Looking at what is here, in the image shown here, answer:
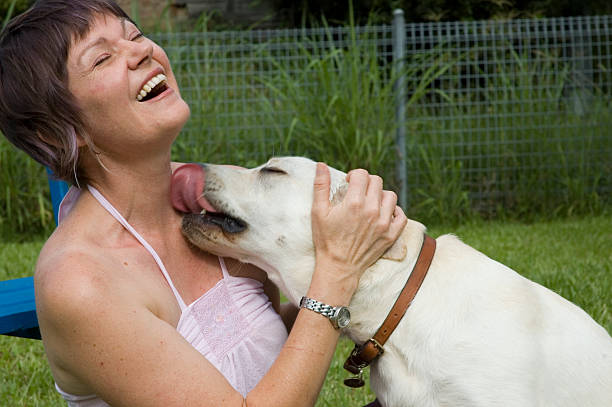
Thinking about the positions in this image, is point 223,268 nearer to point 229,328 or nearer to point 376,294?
point 229,328

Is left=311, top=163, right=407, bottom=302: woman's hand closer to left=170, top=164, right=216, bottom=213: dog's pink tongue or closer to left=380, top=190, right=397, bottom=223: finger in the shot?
left=380, top=190, right=397, bottom=223: finger

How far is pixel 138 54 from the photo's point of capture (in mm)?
2033

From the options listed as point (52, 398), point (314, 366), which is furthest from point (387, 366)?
point (52, 398)

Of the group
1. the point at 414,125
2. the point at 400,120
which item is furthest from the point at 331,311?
the point at 414,125

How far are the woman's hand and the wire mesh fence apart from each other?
13.9 feet

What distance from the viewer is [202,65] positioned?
6.63 m

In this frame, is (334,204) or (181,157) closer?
(334,204)

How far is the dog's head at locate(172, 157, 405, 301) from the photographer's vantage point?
2.07m

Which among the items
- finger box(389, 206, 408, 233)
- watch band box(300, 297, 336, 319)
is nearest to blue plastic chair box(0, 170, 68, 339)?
watch band box(300, 297, 336, 319)

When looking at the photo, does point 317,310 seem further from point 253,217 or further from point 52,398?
point 52,398

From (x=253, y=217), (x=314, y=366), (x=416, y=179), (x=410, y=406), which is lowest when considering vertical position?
(x=416, y=179)

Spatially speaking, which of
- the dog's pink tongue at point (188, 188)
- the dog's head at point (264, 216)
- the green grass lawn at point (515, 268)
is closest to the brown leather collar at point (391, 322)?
the dog's head at point (264, 216)

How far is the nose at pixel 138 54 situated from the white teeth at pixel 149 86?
0.05m

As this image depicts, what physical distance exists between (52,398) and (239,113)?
383 centimetres
